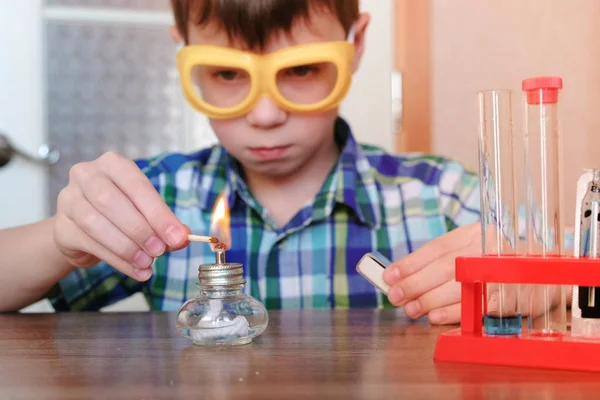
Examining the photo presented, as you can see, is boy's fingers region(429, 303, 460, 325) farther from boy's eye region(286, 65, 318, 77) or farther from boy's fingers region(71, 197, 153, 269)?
boy's eye region(286, 65, 318, 77)

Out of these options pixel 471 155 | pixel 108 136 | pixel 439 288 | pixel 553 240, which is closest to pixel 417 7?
pixel 471 155

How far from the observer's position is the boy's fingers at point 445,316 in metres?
0.72

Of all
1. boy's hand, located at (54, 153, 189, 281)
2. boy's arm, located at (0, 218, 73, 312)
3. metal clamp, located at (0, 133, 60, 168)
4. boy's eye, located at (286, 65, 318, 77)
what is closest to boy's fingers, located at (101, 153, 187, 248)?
boy's hand, located at (54, 153, 189, 281)

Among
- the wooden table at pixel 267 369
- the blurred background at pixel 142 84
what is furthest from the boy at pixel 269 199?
the blurred background at pixel 142 84

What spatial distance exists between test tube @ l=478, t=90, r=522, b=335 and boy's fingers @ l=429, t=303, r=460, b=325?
0.15 metres

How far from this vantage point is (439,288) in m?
0.75

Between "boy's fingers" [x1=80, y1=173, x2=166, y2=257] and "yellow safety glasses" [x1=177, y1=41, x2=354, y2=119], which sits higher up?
"yellow safety glasses" [x1=177, y1=41, x2=354, y2=119]

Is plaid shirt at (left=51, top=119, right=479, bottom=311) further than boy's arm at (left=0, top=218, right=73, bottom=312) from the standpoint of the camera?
Yes

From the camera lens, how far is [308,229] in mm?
1171

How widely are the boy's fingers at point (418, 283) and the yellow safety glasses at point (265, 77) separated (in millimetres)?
323

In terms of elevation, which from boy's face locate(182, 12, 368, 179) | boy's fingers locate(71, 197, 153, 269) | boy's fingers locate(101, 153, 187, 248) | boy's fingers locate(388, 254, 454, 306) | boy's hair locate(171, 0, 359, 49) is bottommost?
boy's fingers locate(388, 254, 454, 306)

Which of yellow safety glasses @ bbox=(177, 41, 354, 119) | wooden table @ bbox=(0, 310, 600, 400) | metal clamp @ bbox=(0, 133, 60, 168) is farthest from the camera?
metal clamp @ bbox=(0, 133, 60, 168)

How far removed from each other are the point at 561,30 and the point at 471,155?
42 centimetres

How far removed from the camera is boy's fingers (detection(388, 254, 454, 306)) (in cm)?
75
